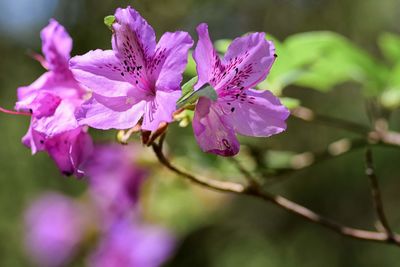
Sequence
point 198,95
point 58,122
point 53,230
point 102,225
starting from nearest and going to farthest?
1. point 198,95
2. point 58,122
3. point 102,225
4. point 53,230

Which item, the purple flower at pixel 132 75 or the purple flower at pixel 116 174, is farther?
the purple flower at pixel 116 174

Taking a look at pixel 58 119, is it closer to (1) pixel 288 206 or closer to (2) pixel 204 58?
(2) pixel 204 58

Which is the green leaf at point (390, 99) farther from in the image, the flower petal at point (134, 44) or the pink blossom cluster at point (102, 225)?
the flower petal at point (134, 44)

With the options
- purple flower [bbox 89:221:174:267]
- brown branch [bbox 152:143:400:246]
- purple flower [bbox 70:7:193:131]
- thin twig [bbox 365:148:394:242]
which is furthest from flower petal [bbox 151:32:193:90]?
purple flower [bbox 89:221:174:267]

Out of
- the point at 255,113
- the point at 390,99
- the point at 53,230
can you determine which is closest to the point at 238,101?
the point at 255,113

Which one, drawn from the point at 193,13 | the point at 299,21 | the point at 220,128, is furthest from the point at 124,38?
the point at 299,21

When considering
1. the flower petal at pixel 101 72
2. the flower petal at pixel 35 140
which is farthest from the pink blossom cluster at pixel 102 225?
the flower petal at pixel 101 72

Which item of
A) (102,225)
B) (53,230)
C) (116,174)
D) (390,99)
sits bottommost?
(53,230)
